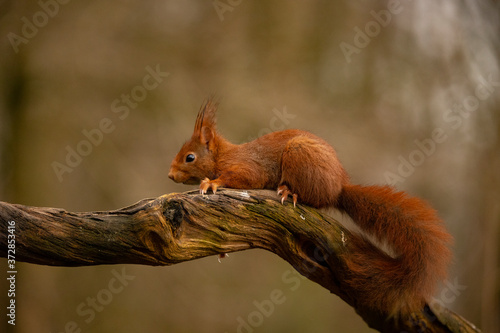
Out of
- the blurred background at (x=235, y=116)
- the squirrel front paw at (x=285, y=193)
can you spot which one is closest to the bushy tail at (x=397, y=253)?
the squirrel front paw at (x=285, y=193)

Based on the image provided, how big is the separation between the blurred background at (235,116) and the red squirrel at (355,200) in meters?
1.72

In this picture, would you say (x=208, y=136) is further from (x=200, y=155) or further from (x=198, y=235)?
(x=198, y=235)

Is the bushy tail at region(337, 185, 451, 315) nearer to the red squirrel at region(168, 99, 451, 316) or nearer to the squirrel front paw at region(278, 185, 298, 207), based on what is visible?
the red squirrel at region(168, 99, 451, 316)

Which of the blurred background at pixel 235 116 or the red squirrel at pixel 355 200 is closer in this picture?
the red squirrel at pixel 355 200

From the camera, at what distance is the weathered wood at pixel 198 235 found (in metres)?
2.20

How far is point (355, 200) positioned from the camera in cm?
277

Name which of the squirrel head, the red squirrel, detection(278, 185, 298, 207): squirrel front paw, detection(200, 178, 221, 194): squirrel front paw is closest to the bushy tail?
the red squirrel

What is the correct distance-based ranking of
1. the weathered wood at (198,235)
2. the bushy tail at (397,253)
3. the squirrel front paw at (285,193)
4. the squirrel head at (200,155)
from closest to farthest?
the weathered wood at (198,235), the bushy tail at (397,253), the squirrel front paw at (285,193), the squirrel head at (200,155)

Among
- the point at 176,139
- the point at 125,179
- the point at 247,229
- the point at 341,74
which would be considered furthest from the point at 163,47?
the point at 247,229

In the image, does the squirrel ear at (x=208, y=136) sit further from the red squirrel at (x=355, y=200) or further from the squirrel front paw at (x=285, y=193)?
the squirrel front paw at (x=285, y=193)

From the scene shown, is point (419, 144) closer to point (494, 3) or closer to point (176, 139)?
point (494, 3)

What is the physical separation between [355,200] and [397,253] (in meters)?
0.40

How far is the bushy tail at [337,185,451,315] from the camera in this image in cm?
249

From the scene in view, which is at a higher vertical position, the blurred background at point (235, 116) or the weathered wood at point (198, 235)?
→ the blurred background at point (235, 116)
